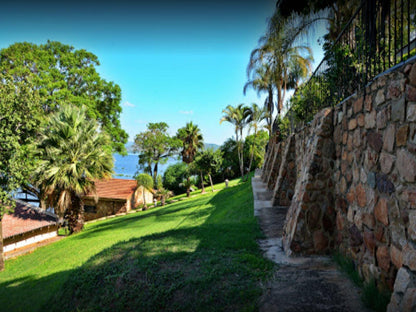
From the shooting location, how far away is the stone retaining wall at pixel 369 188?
7.18 feet

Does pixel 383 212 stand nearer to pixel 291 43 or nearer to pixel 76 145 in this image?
pixel 291 43

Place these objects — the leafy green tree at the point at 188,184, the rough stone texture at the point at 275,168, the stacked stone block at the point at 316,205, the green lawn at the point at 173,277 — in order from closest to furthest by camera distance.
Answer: the green lawn at the point at 173,277, the stacked stone block at the point at 316,205, the rough stone texture at the point at 275,168, the leafy green tree at the point at 188,184

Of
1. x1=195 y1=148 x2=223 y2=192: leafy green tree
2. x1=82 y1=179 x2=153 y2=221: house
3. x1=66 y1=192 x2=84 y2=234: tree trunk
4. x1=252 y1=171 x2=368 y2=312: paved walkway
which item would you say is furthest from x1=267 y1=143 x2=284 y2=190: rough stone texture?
x1=82 y1=179 x2=153 y2=221: house

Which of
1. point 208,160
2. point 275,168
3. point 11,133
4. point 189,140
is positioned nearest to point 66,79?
point 11,133

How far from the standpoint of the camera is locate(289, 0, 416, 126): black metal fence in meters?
2.89

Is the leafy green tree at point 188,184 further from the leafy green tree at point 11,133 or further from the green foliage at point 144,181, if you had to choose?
the leafy green tree at point 11,133

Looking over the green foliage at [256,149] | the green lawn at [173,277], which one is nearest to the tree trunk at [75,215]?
the green lawn at [173,277]

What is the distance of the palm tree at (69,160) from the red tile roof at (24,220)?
96 cm

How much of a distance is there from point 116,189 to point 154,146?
9.01 meters

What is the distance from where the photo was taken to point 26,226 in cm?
1388

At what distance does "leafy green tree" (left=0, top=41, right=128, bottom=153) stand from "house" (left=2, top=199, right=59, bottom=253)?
6.65 meters

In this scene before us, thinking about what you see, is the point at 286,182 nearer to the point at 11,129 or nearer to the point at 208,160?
the point at 11,129

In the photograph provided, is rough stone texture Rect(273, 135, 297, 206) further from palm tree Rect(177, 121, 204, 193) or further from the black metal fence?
palm tree Rect(177, 121, 204, 193)

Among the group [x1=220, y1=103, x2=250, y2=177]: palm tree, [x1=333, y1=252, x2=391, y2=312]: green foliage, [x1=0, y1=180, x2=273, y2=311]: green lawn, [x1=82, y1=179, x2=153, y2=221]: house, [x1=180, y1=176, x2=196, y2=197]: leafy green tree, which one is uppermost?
[x1=220, y1=103, x2=250, y2=177]: palm tree
